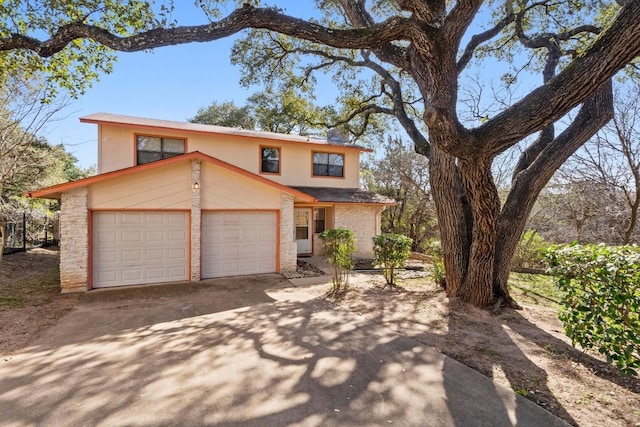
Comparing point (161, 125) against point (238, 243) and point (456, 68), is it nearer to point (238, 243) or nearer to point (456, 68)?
point (238, 243)

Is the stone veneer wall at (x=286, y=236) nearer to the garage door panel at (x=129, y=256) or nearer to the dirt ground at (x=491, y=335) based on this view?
the dirt ground at (x=491, y=335)

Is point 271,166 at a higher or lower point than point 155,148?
lower

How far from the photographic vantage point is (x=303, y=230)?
1411 centimetres

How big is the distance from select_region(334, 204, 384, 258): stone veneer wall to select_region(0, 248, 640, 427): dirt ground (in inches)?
191

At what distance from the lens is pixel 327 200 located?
12656 millimetres

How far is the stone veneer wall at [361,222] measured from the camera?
13.9m

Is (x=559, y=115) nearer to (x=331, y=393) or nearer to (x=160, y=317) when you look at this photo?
(x=331, y=393)

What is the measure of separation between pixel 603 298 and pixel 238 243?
883 centimetres

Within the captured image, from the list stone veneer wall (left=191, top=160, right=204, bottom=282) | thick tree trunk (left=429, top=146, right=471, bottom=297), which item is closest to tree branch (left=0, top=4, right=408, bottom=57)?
thick tree trunk (left=429, top=146, right=471, bottom=297)

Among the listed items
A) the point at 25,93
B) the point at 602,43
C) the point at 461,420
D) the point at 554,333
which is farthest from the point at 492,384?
the point at 25,93

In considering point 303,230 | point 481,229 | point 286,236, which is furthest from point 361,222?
point 481,229

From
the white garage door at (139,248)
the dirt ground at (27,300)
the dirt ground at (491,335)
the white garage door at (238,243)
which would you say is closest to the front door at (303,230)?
the white garage door at (238,243)

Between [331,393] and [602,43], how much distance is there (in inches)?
226

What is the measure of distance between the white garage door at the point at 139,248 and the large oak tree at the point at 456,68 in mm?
4224
